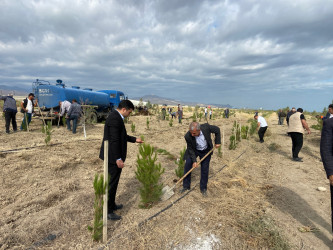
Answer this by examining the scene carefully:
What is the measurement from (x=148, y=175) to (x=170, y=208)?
2.45ft

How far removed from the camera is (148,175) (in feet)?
10.2

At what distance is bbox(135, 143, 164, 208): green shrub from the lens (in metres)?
3.10

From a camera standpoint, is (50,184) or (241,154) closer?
(50,184)

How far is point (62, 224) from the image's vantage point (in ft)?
9.41

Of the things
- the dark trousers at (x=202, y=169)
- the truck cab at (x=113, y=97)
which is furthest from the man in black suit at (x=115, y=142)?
the truck cab at (x=113, y=97)

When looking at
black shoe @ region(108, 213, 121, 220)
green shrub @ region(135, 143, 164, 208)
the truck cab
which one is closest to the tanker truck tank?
the truck cab

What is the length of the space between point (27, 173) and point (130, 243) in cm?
350

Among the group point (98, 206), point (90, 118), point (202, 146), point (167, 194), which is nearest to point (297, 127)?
point (202, 146)

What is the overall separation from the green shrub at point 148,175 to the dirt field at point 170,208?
200mm

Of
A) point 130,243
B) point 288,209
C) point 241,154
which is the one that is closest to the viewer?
point 130,243

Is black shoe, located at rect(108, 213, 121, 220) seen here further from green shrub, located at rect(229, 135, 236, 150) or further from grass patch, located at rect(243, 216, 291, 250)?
green shrub, located at rect(229, 135, 236, 150)

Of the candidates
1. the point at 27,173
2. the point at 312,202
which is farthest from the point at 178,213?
the point at 27,173

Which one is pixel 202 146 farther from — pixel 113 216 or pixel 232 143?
pixel 232 143

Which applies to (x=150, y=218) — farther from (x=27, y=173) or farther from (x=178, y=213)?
(x=27, y=173)
